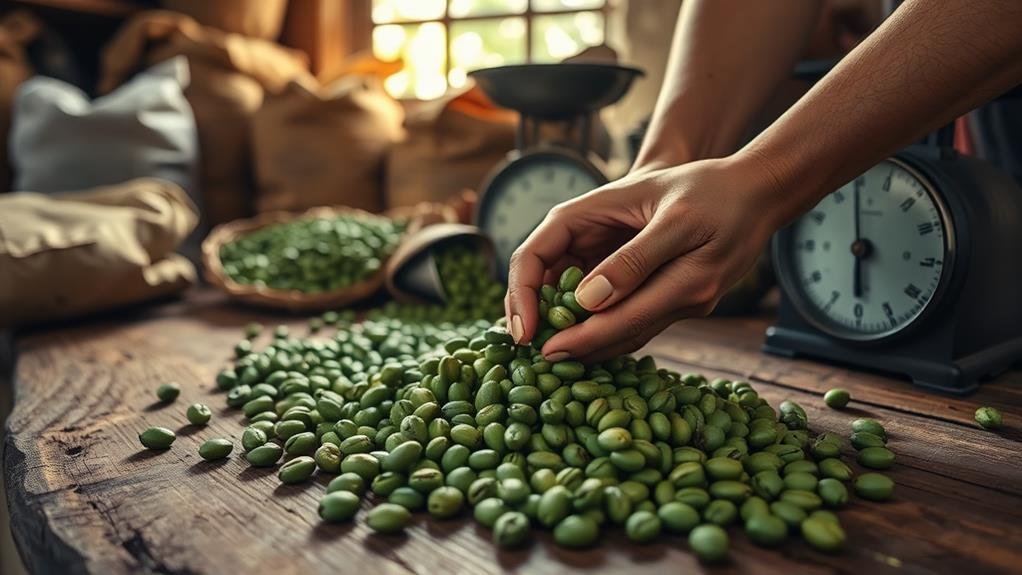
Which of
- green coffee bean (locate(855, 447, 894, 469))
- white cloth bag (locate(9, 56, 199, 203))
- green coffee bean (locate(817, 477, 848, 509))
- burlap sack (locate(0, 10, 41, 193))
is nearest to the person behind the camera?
green coffee bean (locate(817, 477, 848, 509))

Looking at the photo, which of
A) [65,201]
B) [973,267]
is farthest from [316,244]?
[973,267]

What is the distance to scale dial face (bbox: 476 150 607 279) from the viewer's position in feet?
5.87

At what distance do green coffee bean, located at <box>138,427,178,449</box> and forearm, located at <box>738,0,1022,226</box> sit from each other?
90 centimetres

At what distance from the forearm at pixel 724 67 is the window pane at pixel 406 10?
190 centimetres

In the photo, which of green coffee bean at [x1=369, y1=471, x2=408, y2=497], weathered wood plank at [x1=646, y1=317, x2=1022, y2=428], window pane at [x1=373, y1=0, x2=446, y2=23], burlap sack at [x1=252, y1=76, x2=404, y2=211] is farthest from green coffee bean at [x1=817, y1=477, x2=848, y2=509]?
window pane at [x1=373, y1=0, x2=446, y2=23]

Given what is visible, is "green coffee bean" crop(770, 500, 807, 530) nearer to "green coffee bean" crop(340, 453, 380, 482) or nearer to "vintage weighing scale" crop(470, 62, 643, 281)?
"green coffee bean" crop(340, 453, 380, 482)

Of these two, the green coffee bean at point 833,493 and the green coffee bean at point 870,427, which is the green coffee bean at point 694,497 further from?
the green coffee bean at point 870,427

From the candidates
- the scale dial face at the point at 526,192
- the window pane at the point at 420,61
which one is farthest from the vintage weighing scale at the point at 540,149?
the window pane at the point at 420,61

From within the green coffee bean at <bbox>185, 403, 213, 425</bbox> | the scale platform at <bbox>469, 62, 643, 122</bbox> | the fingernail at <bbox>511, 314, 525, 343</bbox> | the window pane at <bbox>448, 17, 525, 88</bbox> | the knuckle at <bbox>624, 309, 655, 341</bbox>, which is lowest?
the green coffee bean at <bbox>185, 403, 213, 425</bbox>

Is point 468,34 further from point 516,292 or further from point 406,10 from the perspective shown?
point 516,292

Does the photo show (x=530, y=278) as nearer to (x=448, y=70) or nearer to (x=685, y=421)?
(x=685, y=421)

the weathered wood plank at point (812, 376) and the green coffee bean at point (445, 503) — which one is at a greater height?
the green coffee bean at point (445, 503)

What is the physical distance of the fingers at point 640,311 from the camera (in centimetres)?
99

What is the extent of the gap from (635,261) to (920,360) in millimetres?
652
